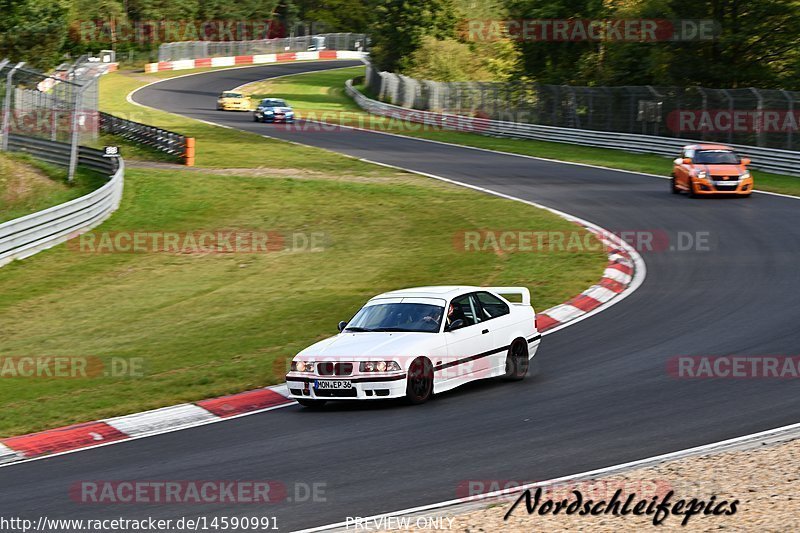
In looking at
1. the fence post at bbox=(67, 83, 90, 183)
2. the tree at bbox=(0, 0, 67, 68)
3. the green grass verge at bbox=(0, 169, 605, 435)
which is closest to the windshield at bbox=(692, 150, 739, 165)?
the green grass verge at bbox=(0, 169, 605, 435)

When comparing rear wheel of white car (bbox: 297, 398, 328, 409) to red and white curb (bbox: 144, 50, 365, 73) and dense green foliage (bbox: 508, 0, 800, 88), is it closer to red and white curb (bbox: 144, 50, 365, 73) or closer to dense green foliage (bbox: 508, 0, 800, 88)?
dense green foliage (bbox: 508, 0, 800, 88)

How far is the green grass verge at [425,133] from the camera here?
36.0m

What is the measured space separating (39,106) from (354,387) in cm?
2217

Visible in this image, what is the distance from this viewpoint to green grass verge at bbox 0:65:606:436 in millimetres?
14289

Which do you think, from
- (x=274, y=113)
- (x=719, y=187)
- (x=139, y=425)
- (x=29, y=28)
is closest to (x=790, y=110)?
(x=719, y=187)

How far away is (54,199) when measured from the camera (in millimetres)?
28766

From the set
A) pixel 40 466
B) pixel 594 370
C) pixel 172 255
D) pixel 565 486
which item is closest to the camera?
pixel 565 486

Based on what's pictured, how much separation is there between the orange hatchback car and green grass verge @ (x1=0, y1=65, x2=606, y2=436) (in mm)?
4472

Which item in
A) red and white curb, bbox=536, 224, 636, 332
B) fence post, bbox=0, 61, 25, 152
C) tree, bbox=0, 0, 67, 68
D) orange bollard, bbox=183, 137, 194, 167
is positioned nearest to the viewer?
red and white curb, bbox=536, 224, 636, 332

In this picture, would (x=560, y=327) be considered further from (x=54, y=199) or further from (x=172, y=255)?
(x=54, y=199)

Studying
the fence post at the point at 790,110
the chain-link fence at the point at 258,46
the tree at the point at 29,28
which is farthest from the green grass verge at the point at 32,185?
the chain-link fence at the point at 258,46

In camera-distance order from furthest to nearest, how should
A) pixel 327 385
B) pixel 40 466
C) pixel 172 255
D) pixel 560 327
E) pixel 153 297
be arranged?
pixel 172 255, pixel 153 297, pixel 560 327, pixel 327 385, pixel 40 466

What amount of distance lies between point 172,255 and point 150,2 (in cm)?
8541

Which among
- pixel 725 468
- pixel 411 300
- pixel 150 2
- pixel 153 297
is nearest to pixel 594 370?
pixel 411 300
